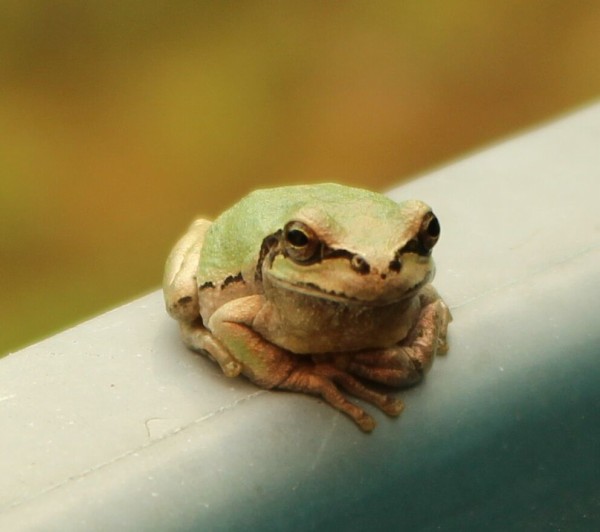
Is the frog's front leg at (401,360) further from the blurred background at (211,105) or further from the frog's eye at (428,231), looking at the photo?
the blurred background at (211,105)

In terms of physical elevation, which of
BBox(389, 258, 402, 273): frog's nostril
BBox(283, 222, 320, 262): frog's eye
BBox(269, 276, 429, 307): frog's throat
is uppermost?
BBox(283, 222, 320, 262): frog's eye

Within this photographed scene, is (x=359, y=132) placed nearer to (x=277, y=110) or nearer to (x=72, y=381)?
(x=277, y=110)

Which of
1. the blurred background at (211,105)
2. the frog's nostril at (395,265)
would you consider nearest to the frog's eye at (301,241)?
the frog's nostril at (395,265)

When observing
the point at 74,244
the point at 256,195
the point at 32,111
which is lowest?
the point at 74,244

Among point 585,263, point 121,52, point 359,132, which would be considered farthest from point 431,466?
point 121,52

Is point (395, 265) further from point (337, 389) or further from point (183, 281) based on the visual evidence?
point (183, 281)

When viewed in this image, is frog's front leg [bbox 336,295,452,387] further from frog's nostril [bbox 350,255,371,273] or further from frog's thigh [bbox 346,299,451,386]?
frog's nostril [bbox 350,255,371,273]

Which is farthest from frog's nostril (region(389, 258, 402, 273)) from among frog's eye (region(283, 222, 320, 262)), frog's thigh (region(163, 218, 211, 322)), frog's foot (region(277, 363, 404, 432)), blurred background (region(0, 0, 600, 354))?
blurred background (region(0, 0, 600, 354))
